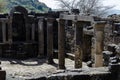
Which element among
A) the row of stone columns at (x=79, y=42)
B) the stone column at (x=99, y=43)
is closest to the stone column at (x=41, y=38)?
the row of stone columns at (x=79, y=42)

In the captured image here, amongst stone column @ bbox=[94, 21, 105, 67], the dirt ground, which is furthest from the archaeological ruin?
the dirt ground

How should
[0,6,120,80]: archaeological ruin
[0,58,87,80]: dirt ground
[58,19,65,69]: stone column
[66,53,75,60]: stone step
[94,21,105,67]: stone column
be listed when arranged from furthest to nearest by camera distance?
[66,53,75,60]: stone step → [0,58,87,80]: dirt ground → [58,19,65,69]: stone column → [0,6,120,80]: archaeological ruin → [94,21,105,67]: stone column

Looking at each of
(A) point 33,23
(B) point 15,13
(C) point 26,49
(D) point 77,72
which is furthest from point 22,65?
(D) point 77,72

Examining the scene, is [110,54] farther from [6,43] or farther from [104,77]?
[6,43]

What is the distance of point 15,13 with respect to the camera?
28.2 meters

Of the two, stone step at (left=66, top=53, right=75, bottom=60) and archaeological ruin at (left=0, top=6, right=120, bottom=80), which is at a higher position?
archaeological ruin at (left=0, top=6, right=120, bottom=80)

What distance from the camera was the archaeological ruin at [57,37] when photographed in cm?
1645

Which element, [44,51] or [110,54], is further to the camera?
[44,51]

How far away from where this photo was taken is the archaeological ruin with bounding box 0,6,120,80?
16.5 m

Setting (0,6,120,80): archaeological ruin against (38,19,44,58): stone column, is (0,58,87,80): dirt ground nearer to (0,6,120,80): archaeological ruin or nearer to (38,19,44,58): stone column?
(0,6,120,80): archaeological ruin

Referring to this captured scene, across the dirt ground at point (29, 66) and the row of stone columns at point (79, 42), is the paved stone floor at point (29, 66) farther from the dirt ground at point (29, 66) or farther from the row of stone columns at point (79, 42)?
the row of stone columns at point (79, 42)

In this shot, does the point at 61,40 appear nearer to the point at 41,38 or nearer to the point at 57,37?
the point at 41,38

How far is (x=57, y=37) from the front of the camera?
1072 inches

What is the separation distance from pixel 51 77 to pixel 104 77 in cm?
151
